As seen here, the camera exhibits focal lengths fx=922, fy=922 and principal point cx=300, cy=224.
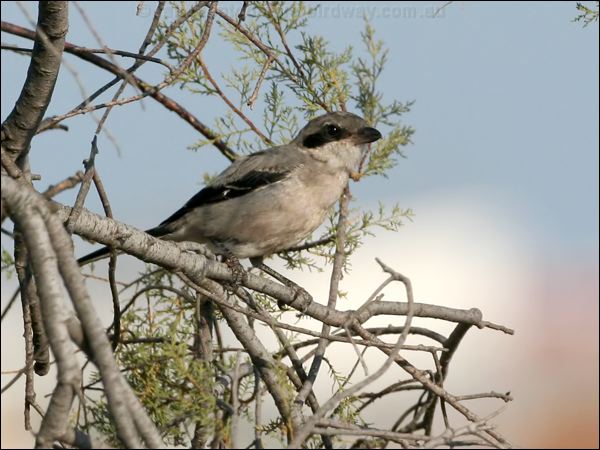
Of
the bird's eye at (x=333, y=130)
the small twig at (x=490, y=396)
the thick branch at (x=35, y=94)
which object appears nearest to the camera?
the thick branch at (x=35, y=94)

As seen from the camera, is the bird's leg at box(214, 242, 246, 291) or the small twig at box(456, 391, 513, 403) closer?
the small twig at box(456, 391, 513, 403)

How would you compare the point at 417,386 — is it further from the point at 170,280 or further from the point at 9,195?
the point at 9,195

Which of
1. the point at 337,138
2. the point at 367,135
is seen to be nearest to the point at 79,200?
the point at 367,135

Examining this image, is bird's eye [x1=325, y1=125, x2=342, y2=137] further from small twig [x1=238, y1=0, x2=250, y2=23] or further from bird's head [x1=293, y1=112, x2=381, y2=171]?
small twig [x1=238, y1=0, x2=250, y2=23]

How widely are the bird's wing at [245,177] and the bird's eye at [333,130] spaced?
26 cm

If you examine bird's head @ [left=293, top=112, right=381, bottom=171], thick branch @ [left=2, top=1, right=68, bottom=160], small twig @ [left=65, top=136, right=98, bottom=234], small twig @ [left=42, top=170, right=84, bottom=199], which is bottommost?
small twig @ [left=42, top=170, right=84, bottom=199]

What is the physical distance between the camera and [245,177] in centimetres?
515

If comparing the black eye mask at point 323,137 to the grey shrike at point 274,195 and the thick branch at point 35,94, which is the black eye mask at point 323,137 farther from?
the thick branch at point 35,94

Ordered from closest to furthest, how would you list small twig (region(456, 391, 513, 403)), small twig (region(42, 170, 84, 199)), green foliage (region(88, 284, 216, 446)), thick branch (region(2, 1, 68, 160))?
1. small twig (region(42, 170, 84, 199))
2. green foliage (region(88, 284, 216, 446))
3. thick branch (region(2, 1, 68, 160))
4. small twig (region(456, 391, 513, 403))

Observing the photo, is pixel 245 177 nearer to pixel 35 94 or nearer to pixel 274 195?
pixel 274 195

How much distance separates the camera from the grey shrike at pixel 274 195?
16.0 ft

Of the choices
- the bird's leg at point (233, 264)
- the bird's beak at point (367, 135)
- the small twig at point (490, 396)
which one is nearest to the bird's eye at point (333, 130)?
the bird's beak at point (367, 135)

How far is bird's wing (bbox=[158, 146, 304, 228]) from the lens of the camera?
A: 5.14 m

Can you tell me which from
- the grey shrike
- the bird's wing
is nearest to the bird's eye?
the grey shrike
